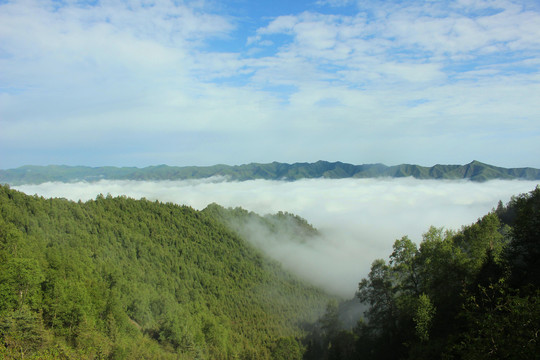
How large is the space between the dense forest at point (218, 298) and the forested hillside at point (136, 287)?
276mm

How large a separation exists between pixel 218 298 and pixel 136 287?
201ft

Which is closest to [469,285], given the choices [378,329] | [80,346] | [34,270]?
[378,329]

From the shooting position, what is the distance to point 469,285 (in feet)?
90.3

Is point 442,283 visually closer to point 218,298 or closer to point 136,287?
point 136,287

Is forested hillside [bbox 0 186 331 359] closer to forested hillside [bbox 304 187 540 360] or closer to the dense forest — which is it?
the dense forest

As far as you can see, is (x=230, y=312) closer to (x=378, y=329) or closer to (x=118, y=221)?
(x=118, y=221)

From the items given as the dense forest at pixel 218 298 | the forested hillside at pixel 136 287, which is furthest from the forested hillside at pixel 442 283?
the forested hillside at pixel 136 287

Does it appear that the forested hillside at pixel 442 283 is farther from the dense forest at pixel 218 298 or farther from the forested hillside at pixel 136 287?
the forested hillside at pixel 136 287

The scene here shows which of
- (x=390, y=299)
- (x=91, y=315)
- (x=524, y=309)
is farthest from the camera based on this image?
(x=91, y=315)

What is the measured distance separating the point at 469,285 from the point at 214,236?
468ft

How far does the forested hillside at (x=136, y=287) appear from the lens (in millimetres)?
33531

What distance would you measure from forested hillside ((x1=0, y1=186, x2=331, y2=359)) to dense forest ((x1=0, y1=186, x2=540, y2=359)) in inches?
10.9

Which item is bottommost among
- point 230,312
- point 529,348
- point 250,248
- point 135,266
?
point 230,312

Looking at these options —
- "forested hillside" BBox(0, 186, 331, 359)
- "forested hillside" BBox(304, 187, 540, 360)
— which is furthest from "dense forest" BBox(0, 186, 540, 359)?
"forested hillside" BBox(0, 186, 331, 359)
